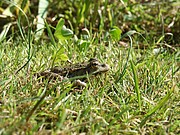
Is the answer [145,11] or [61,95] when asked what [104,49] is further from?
[145,11]

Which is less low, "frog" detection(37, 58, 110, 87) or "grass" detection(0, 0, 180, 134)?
"frog" detection(37, 58, 110, 87)

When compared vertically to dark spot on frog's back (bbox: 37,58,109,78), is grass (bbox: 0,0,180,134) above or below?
below

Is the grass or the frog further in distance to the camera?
the frog

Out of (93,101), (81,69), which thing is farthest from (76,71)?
(93,101)

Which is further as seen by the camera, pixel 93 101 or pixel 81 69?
Answer: pixel 81 69

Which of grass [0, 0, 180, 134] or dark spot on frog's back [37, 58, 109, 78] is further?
dark spot on frog's back [37, 58, 109, 78]

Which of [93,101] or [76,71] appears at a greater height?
[76,71]

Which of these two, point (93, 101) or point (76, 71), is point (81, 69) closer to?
point (76, 71)

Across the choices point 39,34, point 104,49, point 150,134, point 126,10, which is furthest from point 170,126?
point 126,10

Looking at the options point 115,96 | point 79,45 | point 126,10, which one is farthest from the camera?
point 126,10
